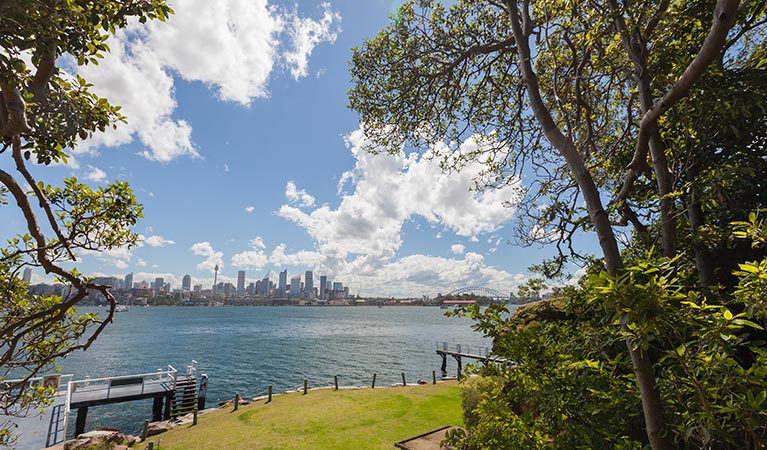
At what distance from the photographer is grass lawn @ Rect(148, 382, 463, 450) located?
11875 mm

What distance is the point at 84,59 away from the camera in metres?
2.96

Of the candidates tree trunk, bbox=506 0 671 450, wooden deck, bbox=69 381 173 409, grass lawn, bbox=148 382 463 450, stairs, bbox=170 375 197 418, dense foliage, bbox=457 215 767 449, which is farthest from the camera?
stairs, bbox=170 375 197 418

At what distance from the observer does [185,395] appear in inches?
902

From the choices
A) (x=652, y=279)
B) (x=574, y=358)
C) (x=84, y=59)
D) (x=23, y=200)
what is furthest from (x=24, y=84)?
(x=574, y=358)

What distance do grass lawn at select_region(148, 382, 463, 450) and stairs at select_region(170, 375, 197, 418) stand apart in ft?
17.2

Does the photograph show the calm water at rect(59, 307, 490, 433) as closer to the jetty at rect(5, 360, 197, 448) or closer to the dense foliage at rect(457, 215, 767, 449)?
the jetty at rect(5, 360, 197, 448)

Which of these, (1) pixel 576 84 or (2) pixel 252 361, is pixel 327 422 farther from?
(2) pixel 252 361

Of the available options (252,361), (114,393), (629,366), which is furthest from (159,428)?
(252,361)

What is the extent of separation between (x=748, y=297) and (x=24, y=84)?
17.0 ft

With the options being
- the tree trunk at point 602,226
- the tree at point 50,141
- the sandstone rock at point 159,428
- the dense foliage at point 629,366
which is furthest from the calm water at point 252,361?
the tree trunk at point 602,226

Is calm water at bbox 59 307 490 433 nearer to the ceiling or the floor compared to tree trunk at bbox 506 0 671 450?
nearer to the floor

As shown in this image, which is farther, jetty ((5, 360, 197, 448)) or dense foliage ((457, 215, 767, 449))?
jetty ((5, 360, 197, 448))

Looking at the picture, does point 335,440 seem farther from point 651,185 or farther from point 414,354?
point 414,354

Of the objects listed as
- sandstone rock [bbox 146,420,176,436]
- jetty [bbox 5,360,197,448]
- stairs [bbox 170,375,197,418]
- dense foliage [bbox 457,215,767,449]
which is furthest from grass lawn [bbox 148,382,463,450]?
dense foliage [bbox 457,215,767,449]
